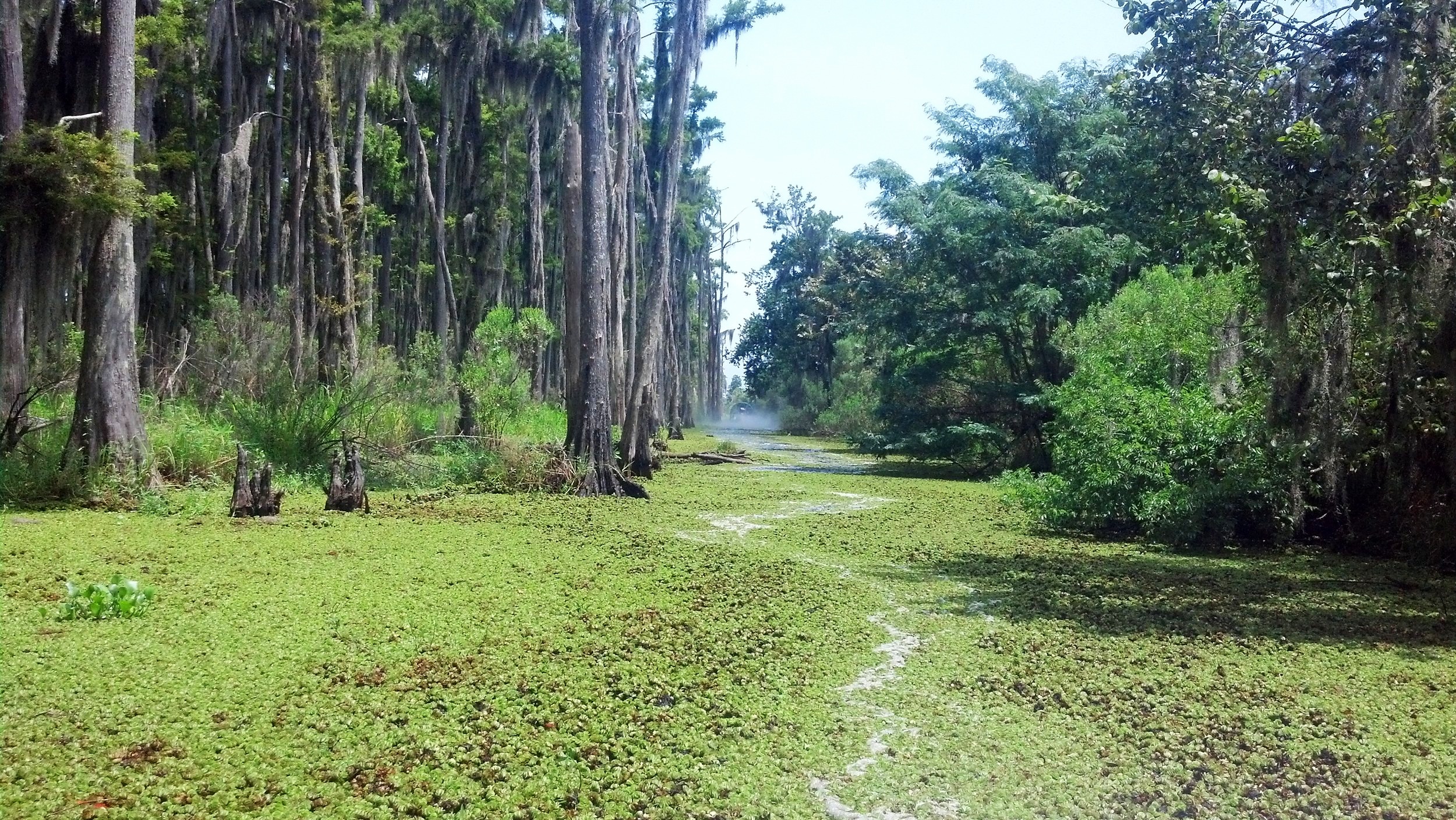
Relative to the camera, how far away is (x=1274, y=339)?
6.29 metres

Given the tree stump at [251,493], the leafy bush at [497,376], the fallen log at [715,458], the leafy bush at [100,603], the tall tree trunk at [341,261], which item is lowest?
→ the fallen log at [715,458]

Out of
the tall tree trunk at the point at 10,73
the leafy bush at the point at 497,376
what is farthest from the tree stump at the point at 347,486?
the leafy bush at the point at 497,376

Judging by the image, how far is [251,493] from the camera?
782cm

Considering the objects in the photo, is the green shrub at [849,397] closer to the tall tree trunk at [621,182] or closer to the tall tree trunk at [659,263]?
the tall tree trunk at [659,263]

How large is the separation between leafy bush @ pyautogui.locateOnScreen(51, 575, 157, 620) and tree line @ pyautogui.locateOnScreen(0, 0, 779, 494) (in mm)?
3778

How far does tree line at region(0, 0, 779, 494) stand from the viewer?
811cm

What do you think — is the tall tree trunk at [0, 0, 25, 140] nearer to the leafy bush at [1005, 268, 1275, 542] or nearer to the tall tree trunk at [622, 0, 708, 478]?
the tall tree trunk at [622, 0, 708, 478]

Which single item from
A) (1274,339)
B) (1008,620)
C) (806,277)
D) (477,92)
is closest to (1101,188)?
(1274,339)

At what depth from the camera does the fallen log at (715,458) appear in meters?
18.4

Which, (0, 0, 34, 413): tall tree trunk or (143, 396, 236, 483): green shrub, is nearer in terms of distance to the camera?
(0, 0, 34, 413): tall tree trunk

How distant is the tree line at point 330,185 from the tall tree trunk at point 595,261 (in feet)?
0.10

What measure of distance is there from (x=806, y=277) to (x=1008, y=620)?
1725 inches

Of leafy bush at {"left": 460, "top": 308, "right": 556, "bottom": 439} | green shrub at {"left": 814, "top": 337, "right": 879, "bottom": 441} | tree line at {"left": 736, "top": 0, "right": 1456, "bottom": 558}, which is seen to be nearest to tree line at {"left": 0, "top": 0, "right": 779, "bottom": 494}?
leafy bush at {"left": 460, "top": 308, "right": 556, "bottom": 439}

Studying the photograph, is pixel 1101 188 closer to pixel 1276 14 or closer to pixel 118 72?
pixel 1276 14
